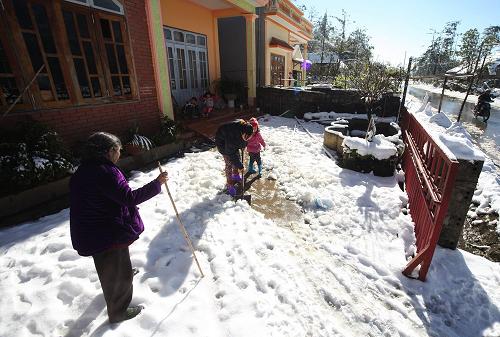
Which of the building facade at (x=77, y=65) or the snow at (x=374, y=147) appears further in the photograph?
the snow at (x=374, y=147)

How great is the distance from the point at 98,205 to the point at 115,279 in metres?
0.71

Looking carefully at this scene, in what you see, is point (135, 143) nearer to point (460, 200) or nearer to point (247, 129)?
point (247, 129)

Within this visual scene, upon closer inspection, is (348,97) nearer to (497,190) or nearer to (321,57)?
(497,190)

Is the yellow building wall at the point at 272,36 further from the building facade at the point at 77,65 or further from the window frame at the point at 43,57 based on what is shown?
the window frame at the point at 43,57

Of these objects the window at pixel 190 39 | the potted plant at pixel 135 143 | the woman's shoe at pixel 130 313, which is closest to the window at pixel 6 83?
the potted plant at pixel 135 143

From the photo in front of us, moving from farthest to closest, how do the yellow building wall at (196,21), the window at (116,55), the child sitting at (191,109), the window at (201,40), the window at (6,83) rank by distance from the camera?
1. the window at (201,40)
2. the child sitting at (191,109)
3. the yellow building wall at (196,21)
4. the window at (116,55)
5. the window at (6,83)

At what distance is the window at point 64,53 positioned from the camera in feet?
14.4

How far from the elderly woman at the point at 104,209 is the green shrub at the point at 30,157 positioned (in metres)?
2.80

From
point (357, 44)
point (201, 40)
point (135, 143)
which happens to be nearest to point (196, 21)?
point (201, 40)

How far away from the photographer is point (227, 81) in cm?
1191

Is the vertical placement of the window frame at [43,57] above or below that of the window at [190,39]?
below

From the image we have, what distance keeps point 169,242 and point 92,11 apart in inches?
199

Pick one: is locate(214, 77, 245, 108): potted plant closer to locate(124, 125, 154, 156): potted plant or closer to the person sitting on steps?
locate(124, 125, 154, 156): potted plant

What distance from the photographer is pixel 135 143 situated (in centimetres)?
588
